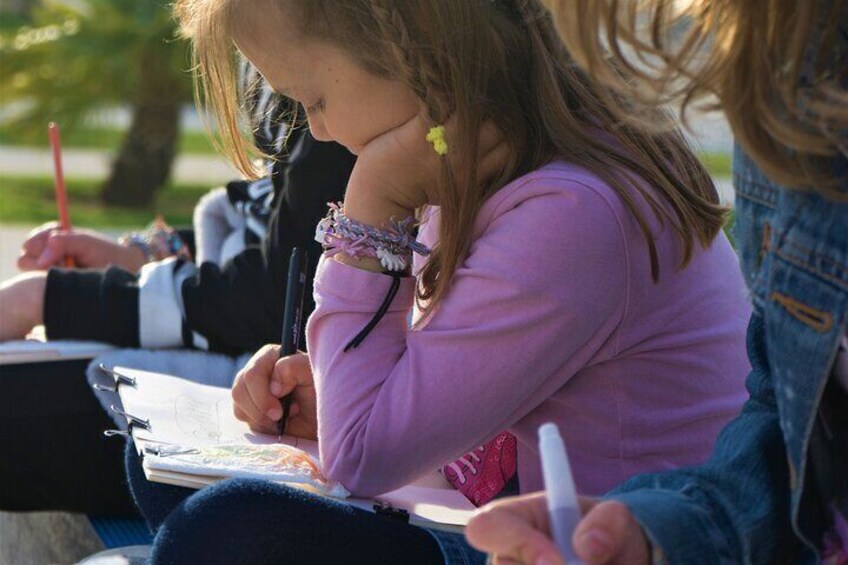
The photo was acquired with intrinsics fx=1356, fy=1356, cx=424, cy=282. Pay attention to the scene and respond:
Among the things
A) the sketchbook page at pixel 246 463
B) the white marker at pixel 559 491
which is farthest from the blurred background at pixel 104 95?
the white marker at pixel 559 491

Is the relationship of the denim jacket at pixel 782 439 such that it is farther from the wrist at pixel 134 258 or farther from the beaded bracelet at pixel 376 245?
the wrist at pixel 134 258

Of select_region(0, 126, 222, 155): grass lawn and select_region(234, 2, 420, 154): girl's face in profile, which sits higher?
select_region(234, 2, 420, 154): girl's face in profile

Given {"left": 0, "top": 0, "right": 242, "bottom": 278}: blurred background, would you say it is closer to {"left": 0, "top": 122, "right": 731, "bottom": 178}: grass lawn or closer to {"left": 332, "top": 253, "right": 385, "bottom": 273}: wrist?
{"left": 0, "top": 122, "right": 731, "bottom": 178}: grass lawn

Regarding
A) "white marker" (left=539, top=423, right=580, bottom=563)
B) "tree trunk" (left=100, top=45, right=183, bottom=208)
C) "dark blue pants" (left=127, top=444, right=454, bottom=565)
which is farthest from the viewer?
"tree trunk" (left=100, top=45, right=183, bottom=208)

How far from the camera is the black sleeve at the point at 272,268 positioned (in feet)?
8.31

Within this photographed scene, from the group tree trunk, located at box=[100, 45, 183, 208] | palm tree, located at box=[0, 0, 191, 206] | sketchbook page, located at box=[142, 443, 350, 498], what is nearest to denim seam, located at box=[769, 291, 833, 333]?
sketchbook page, located at box=[142, 443, 350, 498]

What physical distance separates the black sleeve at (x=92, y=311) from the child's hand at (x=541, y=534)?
5.60ft

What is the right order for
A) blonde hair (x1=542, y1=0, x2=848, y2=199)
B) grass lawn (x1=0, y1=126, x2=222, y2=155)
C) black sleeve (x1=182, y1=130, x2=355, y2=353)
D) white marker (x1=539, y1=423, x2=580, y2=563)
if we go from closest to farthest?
white marker (x1=539, y1=423, x2=580, y2=563) < blonde hair (x1=542, y1=0, x2=848, y2=199) < black sleeve (x1=182, y1=130, x2=355, y2=353) < grass lawn (x1=0, y1=126, x2=222, y2=155)

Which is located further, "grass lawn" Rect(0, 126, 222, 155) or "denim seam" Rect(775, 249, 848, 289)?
"grass lawn" Rect(0, 126, 222, 155)

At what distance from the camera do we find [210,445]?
1923 mm

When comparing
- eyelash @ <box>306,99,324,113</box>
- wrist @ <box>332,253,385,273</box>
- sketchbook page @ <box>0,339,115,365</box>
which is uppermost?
eyelash @ <box>306,99,324,113</box>

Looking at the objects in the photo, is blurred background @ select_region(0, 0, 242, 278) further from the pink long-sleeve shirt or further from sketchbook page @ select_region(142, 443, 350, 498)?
the pink long-sleeve shirt

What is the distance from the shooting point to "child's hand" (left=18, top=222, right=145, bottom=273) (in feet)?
10.4

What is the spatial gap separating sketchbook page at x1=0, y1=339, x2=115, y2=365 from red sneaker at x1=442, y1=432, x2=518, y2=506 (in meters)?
1.05
